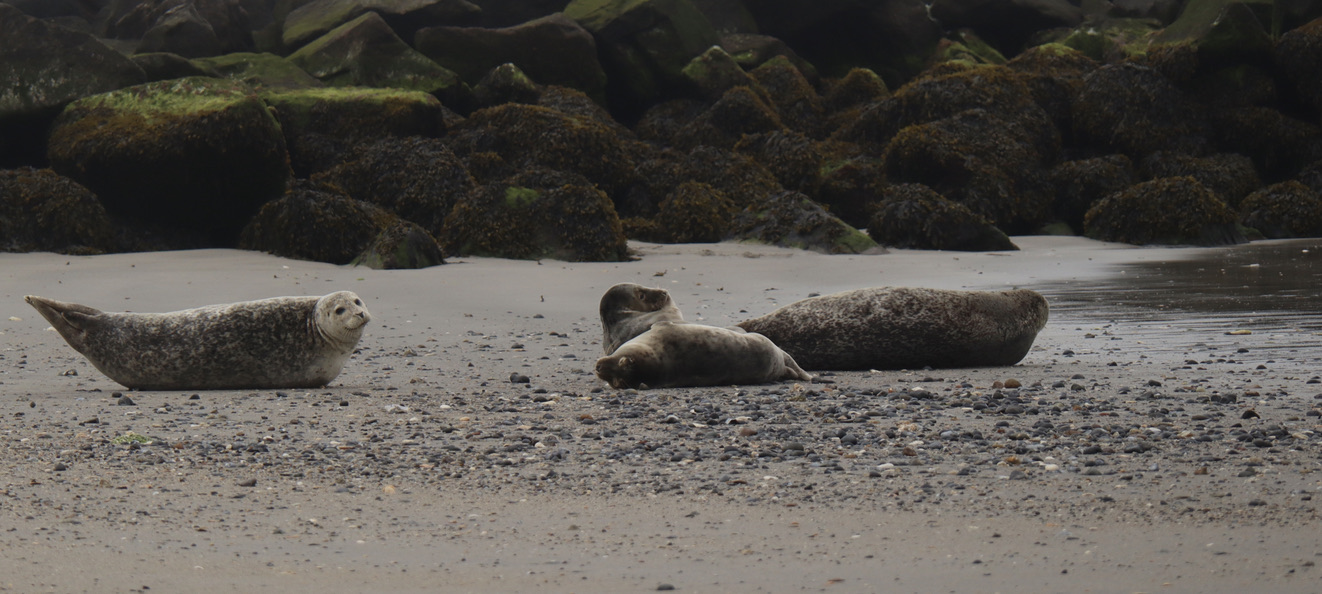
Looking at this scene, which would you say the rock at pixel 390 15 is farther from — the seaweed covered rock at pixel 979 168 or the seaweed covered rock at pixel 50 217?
the seaweed covered rock at pixel 50 217

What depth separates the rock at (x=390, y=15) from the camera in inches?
878

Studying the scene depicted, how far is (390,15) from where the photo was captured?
22.3 meters

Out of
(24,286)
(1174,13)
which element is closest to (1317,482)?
(24,286)

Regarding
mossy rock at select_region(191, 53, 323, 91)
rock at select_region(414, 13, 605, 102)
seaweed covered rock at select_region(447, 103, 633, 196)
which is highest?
rock at select_region(414, 13, 605, 102)

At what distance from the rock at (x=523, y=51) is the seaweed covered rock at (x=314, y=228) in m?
8.74

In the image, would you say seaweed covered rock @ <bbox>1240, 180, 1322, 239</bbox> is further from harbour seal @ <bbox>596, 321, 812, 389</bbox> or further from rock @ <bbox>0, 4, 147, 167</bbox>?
rock @ <bbox>0, 4, 147, 167</bbox>

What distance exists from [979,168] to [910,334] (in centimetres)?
1106

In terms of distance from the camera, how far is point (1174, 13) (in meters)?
26.2

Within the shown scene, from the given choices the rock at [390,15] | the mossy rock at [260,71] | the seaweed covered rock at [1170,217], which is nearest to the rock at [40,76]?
the mossy rock at [260,71]

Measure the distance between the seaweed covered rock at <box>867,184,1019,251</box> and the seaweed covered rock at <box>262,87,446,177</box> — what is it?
649cm

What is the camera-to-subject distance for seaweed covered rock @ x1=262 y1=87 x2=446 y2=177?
16.3 meters

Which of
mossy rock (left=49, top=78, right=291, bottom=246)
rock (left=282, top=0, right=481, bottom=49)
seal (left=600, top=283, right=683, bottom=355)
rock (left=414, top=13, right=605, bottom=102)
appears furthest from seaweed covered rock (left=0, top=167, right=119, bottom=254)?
rock (left=282, top=0, right=481, bottom=49)

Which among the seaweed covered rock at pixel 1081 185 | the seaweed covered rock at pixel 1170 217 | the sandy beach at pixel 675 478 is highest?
the seaweed covered rock at pixel 1081 185

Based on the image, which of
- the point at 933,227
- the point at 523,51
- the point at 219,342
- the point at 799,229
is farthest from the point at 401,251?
the point at 523,51
